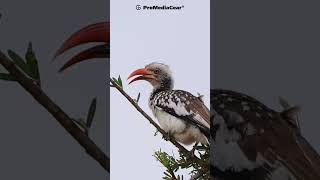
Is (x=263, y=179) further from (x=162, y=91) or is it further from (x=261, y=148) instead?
(x=162, y=91)

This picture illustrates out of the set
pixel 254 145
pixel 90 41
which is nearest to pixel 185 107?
pixel 254 145

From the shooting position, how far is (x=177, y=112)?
2059mm

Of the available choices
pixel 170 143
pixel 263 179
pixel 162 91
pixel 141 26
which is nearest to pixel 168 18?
pixel 141 26

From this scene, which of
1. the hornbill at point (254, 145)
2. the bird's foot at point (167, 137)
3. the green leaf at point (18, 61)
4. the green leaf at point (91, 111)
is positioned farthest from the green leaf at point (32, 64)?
the hornbill at point (254, 145)

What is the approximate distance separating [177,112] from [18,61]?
45cm

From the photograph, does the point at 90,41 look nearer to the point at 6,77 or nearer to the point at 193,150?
the point at 6,77

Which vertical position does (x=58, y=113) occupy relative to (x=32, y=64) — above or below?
below

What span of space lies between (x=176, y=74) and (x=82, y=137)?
31 cm

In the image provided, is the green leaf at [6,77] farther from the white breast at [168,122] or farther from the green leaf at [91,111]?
the white breast at [168,122]

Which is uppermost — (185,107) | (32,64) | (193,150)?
(32,64)

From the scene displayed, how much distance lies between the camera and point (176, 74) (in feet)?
6.57

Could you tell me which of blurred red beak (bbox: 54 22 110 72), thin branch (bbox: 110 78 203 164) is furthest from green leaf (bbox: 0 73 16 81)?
thin branch (bbox: 110 78 203 164)

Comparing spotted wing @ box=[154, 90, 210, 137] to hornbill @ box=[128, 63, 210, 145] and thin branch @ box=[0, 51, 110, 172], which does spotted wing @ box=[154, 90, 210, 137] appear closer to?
hornbill @ box=[128, 63, 210, 145]

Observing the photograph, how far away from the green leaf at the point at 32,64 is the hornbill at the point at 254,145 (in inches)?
18.8
